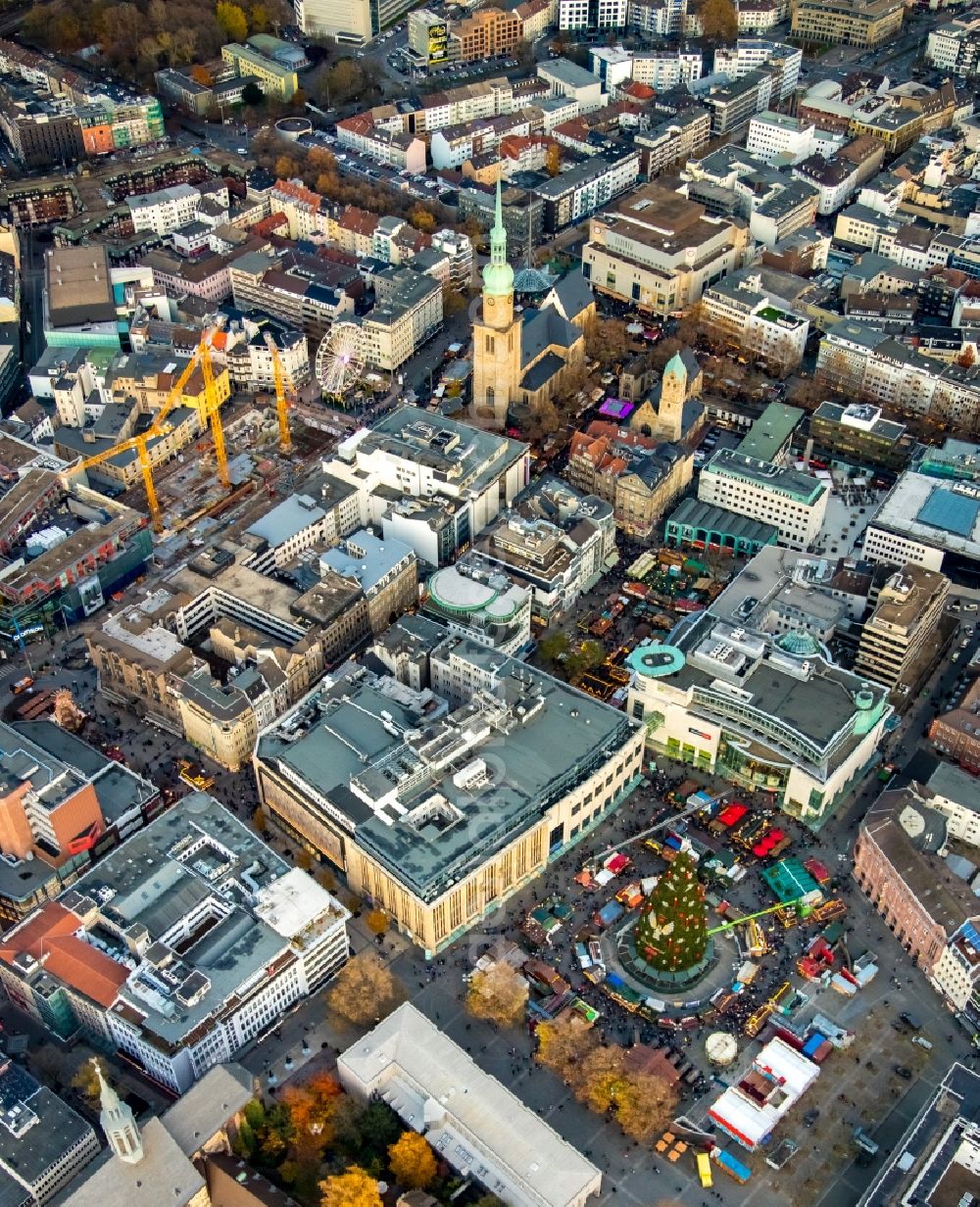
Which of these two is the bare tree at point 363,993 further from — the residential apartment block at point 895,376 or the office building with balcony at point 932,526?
the residential apartment block at point 895,376

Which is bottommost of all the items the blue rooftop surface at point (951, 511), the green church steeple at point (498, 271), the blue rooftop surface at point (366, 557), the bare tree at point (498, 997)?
the bare tree at point (498, 997)

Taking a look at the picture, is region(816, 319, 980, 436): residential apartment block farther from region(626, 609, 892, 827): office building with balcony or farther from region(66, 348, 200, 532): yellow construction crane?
region(66, 348, 200, 532): yellow construction crane

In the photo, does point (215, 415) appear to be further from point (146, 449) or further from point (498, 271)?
point (498, 271)

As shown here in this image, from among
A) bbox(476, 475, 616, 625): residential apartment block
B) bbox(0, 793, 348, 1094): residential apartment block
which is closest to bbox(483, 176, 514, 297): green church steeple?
bbox(476, 475, 616, 625): residential apartment block

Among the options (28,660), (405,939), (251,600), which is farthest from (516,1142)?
(28,660)

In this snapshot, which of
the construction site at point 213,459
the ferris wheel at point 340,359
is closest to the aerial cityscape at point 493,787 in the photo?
the construction site at point 213,459

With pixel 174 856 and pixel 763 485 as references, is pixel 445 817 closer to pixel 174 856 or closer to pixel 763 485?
pixel 174 856
